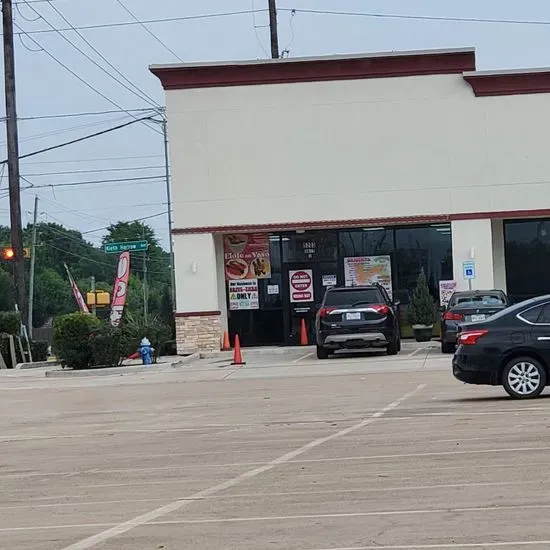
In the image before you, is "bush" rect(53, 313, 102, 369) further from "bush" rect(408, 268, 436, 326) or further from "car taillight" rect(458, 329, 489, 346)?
"car taillight" rect(458, 329, 489, 346)

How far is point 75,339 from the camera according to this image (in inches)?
1129

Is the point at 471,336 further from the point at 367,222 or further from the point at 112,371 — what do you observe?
the point at 367,222

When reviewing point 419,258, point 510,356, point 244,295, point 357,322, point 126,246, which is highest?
point 126,246

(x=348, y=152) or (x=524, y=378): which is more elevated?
(x=348, y=152)

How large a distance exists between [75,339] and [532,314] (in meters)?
15.5

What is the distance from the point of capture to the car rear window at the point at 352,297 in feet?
91.3

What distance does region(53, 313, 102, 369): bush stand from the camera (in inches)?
1128

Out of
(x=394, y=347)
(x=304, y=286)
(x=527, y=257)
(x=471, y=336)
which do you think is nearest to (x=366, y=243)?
(x=304, y=286)

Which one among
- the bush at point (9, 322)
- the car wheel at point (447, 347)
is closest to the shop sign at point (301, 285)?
the car wheel at point (447, 347)

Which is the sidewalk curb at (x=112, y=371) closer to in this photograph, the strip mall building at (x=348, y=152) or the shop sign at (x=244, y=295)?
the strip mall building at (x=348, y=152)

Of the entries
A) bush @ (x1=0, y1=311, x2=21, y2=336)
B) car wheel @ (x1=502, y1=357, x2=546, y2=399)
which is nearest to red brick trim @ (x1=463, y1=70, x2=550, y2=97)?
bush @ (x1=0, y1=311, x2=21, y2=336)

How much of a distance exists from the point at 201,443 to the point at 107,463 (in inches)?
62.4

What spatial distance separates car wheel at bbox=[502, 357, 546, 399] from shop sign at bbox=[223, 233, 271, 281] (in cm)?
1842

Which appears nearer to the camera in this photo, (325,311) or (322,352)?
(325,311)
